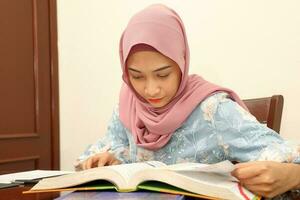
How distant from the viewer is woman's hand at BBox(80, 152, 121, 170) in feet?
3.19

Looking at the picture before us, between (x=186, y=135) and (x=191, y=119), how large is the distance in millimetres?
42

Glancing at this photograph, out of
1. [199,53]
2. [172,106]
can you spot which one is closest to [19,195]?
[172,106]

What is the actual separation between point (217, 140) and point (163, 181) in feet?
1.28

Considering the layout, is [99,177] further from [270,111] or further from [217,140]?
[270,111]

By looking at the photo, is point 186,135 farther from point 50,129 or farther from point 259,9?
point 50,129

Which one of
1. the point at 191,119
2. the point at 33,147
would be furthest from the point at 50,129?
the point at 191,119

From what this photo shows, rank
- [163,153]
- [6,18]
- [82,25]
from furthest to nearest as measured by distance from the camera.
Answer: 1. [82,25]
2. [6,18]
3. [163,153]

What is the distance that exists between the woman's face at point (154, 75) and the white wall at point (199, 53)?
2.23ft

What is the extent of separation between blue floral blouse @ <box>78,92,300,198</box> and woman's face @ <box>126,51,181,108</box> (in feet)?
0.30

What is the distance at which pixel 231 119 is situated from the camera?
3.07 feet

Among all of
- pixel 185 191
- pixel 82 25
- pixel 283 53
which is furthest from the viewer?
pixel 82 25

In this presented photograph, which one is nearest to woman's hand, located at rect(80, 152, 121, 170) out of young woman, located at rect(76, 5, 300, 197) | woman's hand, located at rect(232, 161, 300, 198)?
young woman, located at rect(76, 5, 300, 197)

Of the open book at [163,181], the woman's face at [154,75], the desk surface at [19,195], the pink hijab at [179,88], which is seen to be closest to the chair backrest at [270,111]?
the pink hijab at [179,88]

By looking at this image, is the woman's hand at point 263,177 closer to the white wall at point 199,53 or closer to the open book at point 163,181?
the open book at point 163,181
